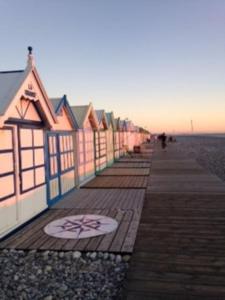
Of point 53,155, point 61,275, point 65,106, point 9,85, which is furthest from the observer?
point 65,106

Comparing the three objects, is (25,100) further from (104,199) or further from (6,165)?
(104,199)

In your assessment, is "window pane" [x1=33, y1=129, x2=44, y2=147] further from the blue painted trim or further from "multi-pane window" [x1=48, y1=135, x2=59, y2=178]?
the blue painted trim

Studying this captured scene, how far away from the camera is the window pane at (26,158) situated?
6.94 metres

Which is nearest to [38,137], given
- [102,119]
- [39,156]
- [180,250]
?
[39,156]

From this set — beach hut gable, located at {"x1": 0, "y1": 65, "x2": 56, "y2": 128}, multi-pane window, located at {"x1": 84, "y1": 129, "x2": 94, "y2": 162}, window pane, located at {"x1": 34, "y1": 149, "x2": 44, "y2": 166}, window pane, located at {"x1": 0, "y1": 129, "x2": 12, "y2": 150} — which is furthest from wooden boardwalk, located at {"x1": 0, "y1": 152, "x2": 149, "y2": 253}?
beach hut gable, located at {"x1": 0, "y1": 65, "x2": 56, "y2": 128}

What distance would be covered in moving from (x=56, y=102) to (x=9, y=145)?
3966 millimetres

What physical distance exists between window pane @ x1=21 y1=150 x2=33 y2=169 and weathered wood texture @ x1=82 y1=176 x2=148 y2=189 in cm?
498

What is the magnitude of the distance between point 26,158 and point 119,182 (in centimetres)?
644

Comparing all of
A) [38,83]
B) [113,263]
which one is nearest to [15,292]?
[113,263]

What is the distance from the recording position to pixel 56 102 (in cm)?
996

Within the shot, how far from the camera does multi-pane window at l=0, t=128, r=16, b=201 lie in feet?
19.8

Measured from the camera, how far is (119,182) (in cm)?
1298

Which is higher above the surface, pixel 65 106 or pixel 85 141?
pixel 65 106

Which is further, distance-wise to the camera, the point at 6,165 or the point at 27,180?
the point at 27,180
